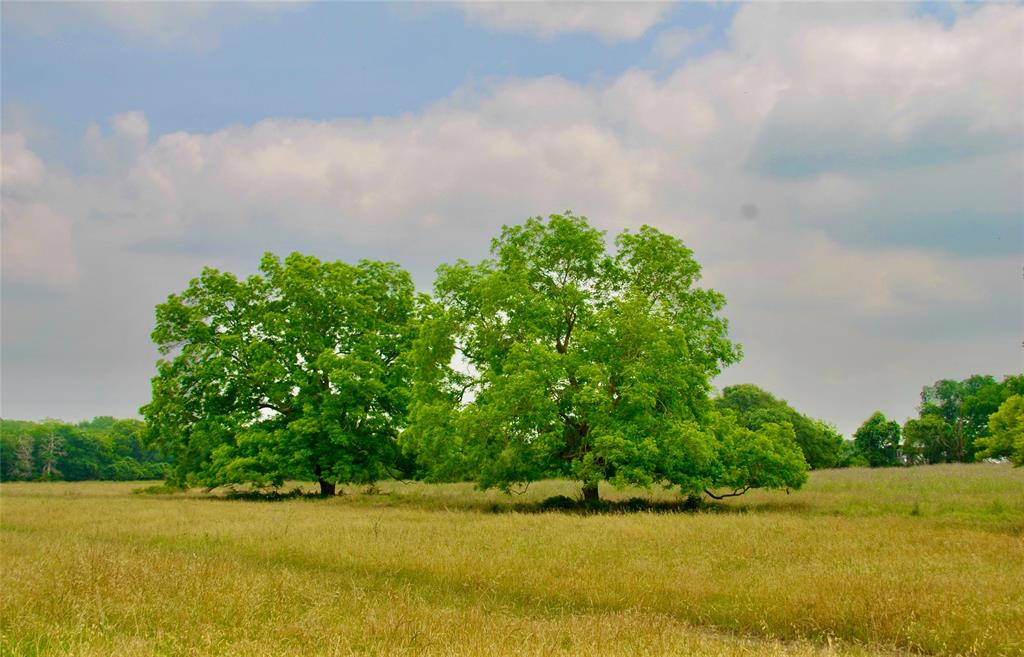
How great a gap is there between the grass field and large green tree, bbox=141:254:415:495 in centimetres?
1641

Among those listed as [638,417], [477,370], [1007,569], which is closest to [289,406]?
[477,370]

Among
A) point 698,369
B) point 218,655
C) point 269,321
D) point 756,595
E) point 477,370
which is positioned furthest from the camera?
point 269,321

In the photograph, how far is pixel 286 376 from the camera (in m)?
39.5

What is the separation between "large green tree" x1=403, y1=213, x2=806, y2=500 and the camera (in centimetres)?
2709

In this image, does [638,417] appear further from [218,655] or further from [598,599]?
[218,655]

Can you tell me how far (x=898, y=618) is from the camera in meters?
9.66

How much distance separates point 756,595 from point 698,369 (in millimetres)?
18524

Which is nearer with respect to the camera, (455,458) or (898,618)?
(898,618)

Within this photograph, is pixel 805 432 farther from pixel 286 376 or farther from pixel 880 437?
pixel 286 376

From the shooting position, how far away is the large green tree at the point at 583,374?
27094 millimetres

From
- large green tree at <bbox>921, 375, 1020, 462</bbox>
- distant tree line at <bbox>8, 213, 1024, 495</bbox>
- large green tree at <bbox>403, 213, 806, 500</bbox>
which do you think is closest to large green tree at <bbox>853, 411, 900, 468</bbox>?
large green tree at <bbox>921, 375, 1020, 462</bbox>

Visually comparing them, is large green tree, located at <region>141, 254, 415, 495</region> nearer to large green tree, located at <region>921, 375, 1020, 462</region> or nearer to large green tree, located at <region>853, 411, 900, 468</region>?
large green tree, located at <region>921, 375, 1020, 462</region>

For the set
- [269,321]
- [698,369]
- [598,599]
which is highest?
[269,321]

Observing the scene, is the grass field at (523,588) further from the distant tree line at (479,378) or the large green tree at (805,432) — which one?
the large green tree at (805,432)
